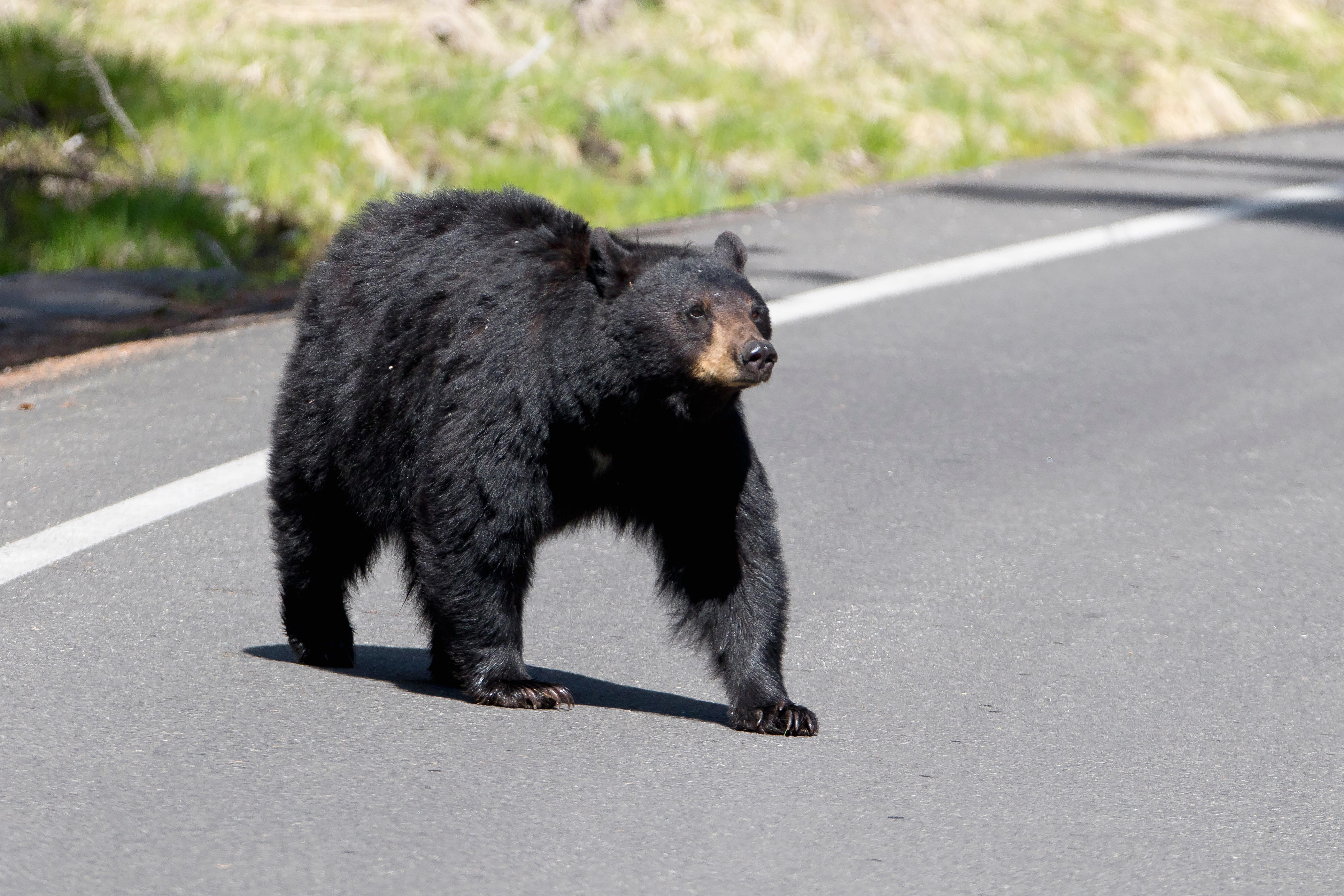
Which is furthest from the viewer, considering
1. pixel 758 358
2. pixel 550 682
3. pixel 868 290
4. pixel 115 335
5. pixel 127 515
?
pixel 868 290

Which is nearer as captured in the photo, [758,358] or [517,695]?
[758,358]

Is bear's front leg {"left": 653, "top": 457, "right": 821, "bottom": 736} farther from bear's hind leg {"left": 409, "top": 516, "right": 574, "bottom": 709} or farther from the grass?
the grass

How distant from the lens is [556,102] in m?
14.6

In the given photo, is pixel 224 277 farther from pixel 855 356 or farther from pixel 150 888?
pixel 150 888

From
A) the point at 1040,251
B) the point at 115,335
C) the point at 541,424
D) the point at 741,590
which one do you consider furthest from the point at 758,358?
the point at 1040,251

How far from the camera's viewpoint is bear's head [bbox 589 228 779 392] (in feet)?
15.4

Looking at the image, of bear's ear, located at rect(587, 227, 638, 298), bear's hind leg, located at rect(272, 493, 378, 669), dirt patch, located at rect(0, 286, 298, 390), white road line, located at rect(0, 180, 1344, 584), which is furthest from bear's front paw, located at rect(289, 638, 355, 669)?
dirt patch, located at rect(0, 286, 298, 390)

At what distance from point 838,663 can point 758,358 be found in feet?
4.78

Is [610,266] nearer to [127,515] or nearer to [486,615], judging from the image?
[486,615]

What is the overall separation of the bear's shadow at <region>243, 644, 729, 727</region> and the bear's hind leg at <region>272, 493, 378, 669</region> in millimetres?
66

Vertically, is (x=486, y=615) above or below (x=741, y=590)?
below

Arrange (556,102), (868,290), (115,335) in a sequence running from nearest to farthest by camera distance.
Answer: (115,335)
(868,290)
(556,102)

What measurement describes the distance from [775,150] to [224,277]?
545 centimetres

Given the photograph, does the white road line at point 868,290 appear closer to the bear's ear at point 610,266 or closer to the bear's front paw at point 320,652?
the bear's front paw at point 320,652
